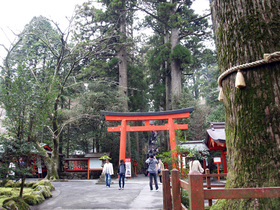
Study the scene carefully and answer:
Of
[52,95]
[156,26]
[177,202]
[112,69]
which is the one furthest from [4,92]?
[156,26]

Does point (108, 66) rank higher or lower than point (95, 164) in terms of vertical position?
higher

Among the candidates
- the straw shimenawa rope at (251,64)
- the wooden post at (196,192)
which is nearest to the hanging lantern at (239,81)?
the straw shimenawa rope at (251,64)

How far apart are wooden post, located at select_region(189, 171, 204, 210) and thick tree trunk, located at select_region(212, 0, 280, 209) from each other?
0.79 metres

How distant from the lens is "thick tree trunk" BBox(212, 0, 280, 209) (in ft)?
6.54

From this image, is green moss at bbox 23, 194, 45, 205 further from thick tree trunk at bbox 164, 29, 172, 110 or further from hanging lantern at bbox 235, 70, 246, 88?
thick tree trunk at bbox 164, 29, 172, 110

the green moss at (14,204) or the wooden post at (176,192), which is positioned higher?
the wooden post at (176,192)

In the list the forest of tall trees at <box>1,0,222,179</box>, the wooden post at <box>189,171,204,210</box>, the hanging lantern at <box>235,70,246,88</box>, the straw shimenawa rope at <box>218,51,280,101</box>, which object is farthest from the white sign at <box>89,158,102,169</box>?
the wooden post at <box>189,171,204,210</box>

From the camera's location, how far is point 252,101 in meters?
2.13

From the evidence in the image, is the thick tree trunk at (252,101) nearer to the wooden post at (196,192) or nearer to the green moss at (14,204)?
the wooden post at (196,192)

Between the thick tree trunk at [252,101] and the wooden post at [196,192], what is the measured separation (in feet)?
2.58

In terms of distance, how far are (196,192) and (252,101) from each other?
3.64ft

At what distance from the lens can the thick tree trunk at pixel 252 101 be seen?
6.54ft

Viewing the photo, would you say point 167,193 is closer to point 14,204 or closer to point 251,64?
point 251,64

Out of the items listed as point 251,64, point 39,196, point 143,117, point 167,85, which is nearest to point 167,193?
point 251,64
